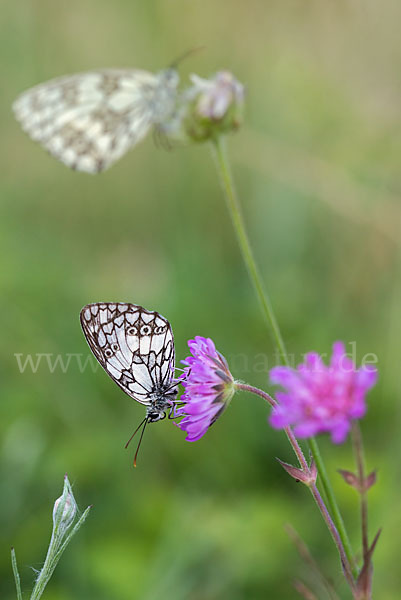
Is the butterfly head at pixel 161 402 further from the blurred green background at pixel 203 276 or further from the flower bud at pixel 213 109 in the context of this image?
the flower bud at pixel 213 109

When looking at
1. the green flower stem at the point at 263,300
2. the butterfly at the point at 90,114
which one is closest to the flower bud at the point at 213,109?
the green flower stem at the point at 263,300

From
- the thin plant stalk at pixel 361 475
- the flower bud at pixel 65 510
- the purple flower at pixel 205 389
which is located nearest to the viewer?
the thin plant stalk at pixel 361 475

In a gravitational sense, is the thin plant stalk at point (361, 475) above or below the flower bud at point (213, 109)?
below

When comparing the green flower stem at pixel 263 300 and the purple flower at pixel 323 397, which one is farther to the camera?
the green flower stem at pixel 263 300

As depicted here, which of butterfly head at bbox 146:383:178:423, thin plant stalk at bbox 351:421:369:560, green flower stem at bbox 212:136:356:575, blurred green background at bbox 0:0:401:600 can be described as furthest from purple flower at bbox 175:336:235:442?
blurred green background at bbox 0:0:401:600

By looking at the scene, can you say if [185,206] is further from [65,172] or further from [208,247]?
[65,172]

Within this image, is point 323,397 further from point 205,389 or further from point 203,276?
point 203,276

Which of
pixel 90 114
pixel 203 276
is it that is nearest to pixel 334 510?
pixel 203 276
